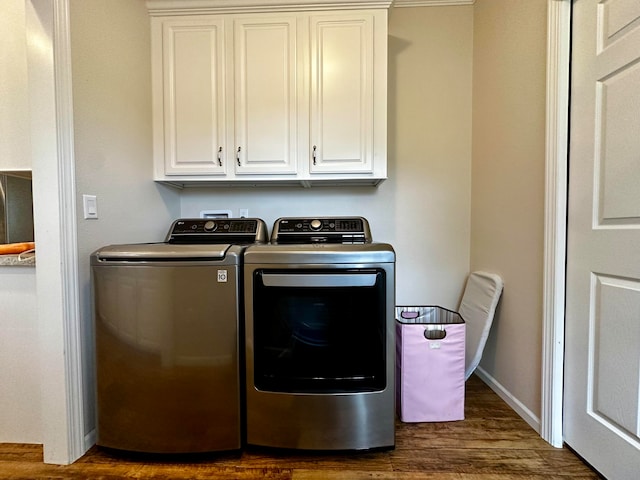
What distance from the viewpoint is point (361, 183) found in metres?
2.05

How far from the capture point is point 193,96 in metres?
1.81

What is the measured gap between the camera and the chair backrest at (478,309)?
1775 mm

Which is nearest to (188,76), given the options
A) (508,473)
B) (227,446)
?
(227,446)

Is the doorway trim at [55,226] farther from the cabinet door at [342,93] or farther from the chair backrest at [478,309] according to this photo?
the chair backrest at [478,309]

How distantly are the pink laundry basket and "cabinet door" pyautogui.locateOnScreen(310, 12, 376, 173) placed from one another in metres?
0.99

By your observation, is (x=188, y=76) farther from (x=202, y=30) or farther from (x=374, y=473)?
(x=374, y=473)

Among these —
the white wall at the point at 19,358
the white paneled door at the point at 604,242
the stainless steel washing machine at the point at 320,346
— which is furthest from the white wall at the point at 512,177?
the white wall at the point at 19,358

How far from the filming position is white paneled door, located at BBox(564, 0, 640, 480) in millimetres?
1065

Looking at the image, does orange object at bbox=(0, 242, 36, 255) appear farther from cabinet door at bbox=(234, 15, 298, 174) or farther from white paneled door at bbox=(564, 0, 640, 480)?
white paneled door at bbox=(564, 0, 640, 480)

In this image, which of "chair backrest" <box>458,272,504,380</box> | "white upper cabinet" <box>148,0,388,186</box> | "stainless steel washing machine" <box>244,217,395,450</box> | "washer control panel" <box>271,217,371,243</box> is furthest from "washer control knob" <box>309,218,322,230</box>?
"chair backrest" <box>458,272,504,380</box>

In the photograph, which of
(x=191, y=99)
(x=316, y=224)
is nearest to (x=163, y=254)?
(x=316, y=224)

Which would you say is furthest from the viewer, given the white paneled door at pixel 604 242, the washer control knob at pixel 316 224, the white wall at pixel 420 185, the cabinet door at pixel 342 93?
the white wall at pixel 420 185

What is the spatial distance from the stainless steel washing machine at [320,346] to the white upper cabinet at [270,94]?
734 mm

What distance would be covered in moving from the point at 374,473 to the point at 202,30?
2.45 m
